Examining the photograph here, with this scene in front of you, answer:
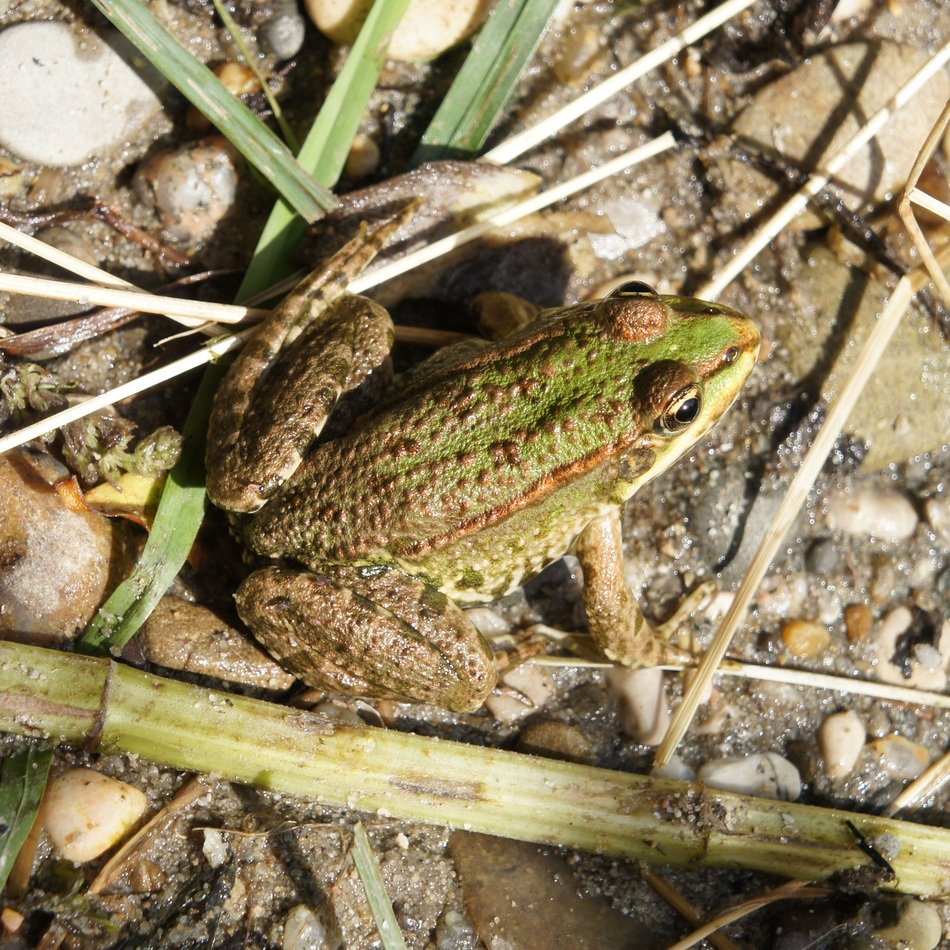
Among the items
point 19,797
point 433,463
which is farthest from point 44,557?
point 433,463

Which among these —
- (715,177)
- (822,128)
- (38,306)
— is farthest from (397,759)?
(822,128)

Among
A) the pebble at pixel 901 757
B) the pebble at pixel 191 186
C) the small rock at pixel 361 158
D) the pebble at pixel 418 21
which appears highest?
the pebble at pixel 418 21

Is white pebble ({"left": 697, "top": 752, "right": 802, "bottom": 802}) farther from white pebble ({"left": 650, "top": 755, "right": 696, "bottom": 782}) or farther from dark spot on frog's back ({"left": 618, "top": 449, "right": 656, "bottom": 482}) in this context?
dark spot on frog's back ({"left": 618, "top": 449, "right": 656, "bottom": 482})

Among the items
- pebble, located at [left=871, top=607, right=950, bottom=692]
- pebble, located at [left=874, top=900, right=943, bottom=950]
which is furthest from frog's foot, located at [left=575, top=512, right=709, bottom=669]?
pebble, located at [left=874, top=900, right=943, bottom=950]

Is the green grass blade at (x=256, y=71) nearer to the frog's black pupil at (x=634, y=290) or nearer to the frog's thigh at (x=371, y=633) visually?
the frog's black pupil at (x=634, y=290)

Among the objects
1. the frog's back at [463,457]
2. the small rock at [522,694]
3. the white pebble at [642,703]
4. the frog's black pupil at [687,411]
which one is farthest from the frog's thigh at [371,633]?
the frog's black pupil at [687,411]

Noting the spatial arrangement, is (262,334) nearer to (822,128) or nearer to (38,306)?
(38,306)
